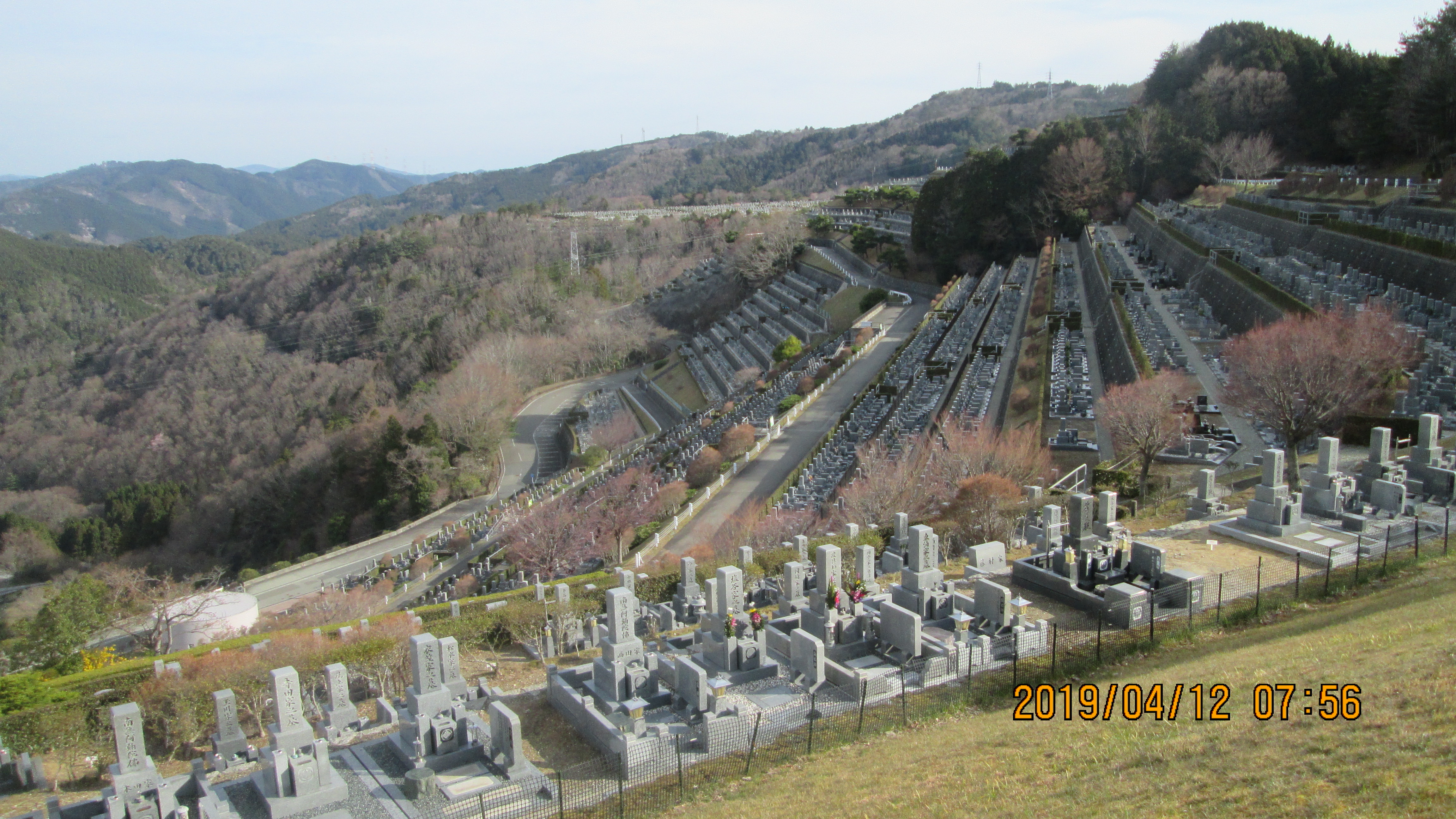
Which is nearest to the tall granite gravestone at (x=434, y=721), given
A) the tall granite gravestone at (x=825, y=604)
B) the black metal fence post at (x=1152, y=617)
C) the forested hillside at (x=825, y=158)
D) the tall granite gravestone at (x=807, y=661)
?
the tall granite gravestone at (x=807, y=661)

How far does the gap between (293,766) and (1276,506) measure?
16199mm

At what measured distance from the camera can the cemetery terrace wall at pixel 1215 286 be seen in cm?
2961

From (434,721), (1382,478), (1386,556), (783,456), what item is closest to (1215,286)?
(783,456)

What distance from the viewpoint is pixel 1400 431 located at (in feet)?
65.3

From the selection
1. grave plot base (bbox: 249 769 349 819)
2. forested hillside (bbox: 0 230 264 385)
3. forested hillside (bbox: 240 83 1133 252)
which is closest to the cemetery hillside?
grave plot base (bbox: 249 769 349 819)

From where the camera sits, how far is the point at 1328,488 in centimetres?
1689

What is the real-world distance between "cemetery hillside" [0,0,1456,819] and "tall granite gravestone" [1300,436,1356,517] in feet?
0.25

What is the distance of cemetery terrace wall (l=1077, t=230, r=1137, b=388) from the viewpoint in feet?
92.5

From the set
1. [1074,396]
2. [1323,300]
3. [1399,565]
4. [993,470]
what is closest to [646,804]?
[1399,565]

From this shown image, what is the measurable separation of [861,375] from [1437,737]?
3446cm

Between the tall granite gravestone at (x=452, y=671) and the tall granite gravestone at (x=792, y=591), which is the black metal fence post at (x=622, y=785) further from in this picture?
the tall granite gravestone at (x=792, y=591)

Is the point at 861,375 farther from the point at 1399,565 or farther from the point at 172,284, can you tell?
the point at 172,284

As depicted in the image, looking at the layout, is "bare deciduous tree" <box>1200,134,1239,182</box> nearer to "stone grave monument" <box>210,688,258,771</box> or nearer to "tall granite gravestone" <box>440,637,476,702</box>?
"tall granite gravestone" <box>440,637,476,702</box>

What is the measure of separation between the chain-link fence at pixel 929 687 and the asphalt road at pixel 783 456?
12817 mm
